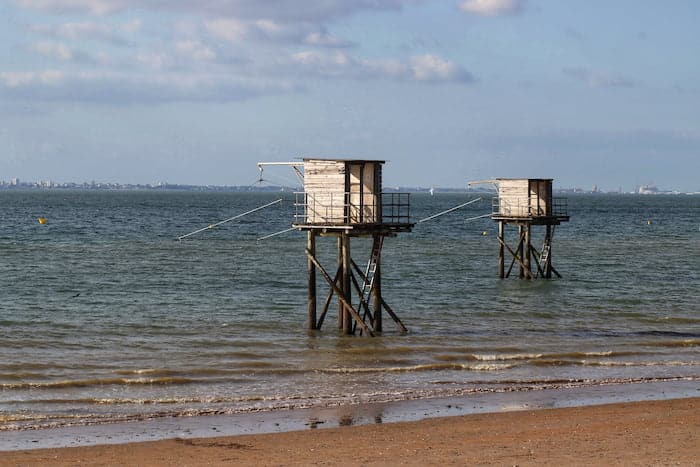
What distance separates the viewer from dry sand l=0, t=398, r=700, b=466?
17.0 m

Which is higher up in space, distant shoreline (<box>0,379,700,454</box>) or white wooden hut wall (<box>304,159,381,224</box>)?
white wooden hut wall (<box>304,159,381,224</box>)

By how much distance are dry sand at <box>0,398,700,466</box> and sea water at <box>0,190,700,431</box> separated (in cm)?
302

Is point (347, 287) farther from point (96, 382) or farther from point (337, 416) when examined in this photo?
point (337, 416)

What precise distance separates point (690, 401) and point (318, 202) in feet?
43.1

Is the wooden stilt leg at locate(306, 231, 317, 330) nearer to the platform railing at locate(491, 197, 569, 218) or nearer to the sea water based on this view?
the sea water

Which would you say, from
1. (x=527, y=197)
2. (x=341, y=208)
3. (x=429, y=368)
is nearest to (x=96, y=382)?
(x=429, y=368)

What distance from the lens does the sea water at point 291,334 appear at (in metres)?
24.1

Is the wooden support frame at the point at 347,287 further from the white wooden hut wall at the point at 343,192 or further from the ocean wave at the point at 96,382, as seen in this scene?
the ocean wave at the point at 96,382

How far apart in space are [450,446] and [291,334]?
15682 mm

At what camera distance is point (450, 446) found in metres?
18.0

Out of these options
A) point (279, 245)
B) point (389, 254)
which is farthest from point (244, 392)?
point (279, 245)

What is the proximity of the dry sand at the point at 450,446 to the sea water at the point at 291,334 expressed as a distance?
3023mm

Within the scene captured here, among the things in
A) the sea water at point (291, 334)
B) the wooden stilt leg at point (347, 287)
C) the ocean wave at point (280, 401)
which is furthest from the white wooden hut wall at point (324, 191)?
the ocean wave at point (280, 401)

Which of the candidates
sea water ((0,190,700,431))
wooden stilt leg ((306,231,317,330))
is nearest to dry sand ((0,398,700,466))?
sea water ((0,190,700,431))
